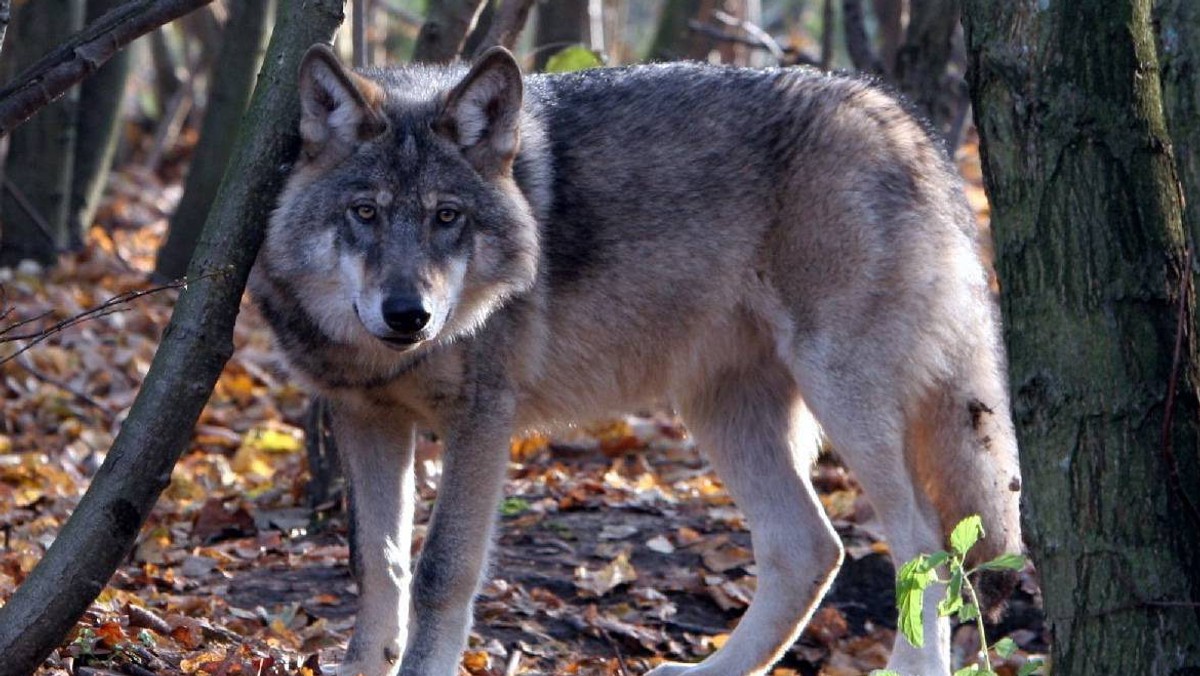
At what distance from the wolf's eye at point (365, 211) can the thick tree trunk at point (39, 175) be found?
6609mm

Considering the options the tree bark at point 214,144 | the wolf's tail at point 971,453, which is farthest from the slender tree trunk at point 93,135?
the wolf's tail at point 971,453

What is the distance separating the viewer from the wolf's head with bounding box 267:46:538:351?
14.2 feet

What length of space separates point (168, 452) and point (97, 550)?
32 centimetres

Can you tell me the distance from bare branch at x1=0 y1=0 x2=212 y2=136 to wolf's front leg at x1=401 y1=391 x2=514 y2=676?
161 cm

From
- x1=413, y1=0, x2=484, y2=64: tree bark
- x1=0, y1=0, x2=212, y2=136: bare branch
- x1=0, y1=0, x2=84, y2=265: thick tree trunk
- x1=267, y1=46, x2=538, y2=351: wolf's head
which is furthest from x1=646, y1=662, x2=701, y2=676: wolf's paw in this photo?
x1=0, y1=0, x2=84, y2=265: thick tree trunk

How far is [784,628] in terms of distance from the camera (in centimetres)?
535

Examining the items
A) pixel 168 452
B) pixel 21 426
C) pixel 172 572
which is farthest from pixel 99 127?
pixel 168 452

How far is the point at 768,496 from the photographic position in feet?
18.2

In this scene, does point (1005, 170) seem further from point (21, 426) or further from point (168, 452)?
point (21, 426)

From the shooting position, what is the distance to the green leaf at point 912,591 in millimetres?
3057

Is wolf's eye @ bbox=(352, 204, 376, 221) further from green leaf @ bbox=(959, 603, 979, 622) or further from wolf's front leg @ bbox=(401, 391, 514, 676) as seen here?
green leaf @ bbox=(959, 603, 979, 622)

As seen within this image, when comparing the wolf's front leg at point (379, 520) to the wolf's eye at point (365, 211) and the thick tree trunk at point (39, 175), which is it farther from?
the thick tree trunk at point (39, 175)

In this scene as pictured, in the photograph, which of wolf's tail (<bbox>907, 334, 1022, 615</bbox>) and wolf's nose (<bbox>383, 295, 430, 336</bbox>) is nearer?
wolf's nose (<bbox>383, 295, 430, 336</bbox>)

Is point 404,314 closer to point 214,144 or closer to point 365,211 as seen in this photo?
point 365,211
